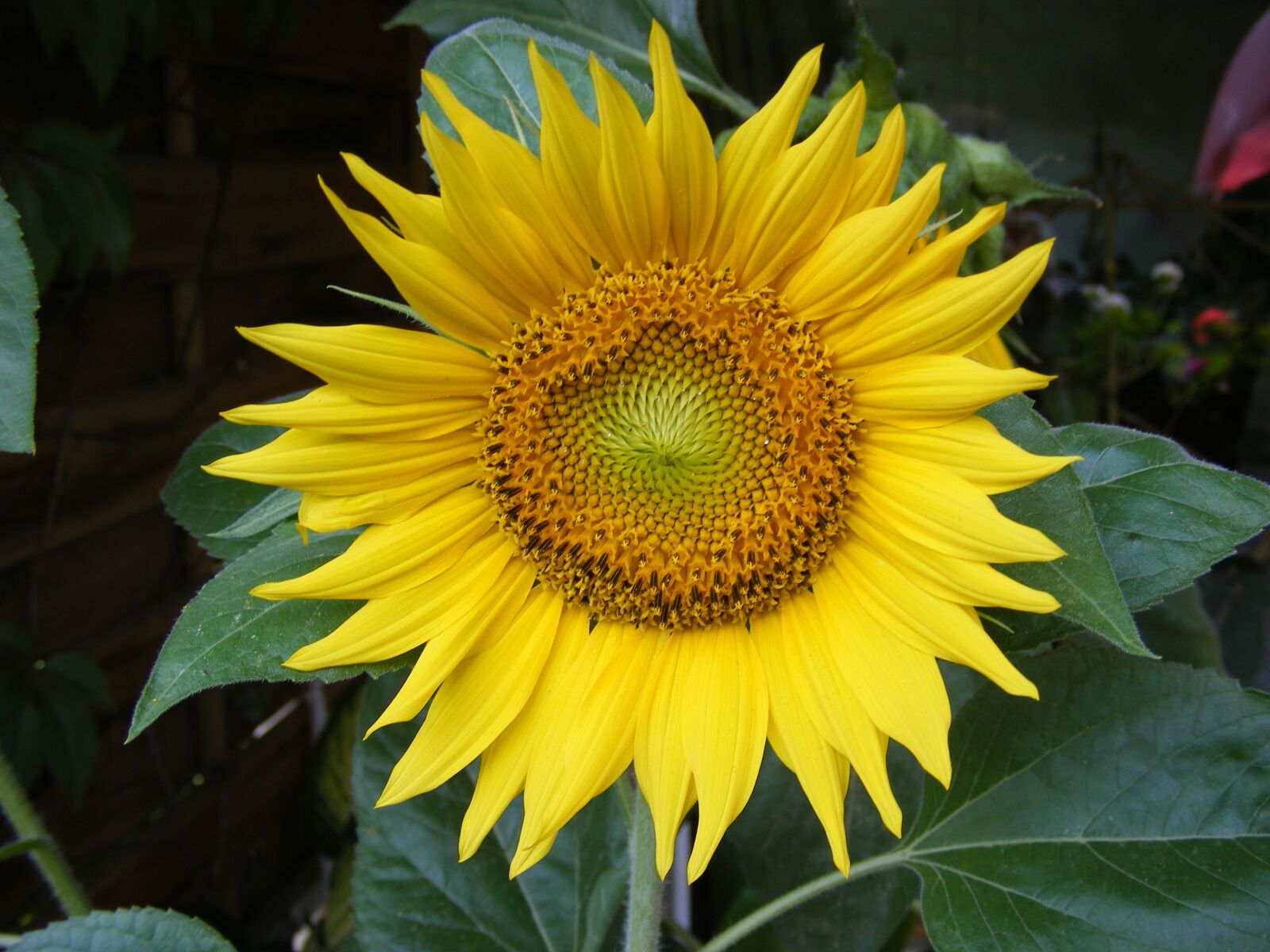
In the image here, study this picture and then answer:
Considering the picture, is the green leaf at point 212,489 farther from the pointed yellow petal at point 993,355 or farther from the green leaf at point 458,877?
the pointed yellow petal at point 993,355

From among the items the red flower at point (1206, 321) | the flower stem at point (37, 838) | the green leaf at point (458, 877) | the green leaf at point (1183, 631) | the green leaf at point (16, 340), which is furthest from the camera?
the red flower at point (1206, 321)

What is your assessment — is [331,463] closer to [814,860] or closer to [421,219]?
[421,219]

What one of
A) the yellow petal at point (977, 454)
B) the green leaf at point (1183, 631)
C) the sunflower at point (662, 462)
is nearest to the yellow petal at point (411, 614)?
the sunflower at point (662, 462)

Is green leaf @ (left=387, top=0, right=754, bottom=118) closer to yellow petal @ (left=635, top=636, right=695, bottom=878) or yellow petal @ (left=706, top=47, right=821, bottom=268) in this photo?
yellow petal @ (left=706, top=47, right=821, bottom=268)

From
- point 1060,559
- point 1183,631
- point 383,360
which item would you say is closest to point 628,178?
point 383,360

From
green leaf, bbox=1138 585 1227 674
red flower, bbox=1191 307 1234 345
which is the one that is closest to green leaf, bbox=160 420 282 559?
green leaf, bbox=1138 585 1227 674
